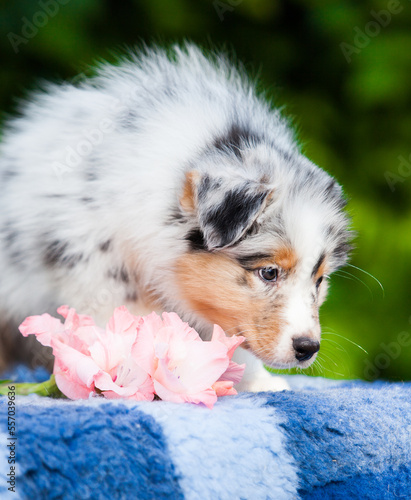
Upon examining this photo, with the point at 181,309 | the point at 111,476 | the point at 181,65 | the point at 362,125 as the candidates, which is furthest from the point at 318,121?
the point at 111,476

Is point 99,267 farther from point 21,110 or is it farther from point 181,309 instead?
point 21,110

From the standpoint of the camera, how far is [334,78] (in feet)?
13.4

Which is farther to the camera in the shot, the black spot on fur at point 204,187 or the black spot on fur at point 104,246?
the black spot on fur at point 104,246

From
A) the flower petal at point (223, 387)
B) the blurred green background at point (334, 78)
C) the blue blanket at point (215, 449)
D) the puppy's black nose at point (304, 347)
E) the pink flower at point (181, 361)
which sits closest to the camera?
the blue blanket at point (215, 449)

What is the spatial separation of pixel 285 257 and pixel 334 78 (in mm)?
2307

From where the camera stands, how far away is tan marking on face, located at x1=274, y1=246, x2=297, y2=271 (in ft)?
7.09

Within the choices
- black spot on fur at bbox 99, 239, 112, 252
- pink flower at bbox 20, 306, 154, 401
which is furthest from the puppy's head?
pink flower at bbox 20, 306, 154, 401

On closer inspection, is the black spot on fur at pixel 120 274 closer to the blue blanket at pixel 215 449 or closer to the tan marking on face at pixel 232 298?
the tan marking on face at pixel 232 298

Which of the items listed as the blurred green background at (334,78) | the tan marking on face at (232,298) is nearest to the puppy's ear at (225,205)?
the tan marking on face at (232,298)

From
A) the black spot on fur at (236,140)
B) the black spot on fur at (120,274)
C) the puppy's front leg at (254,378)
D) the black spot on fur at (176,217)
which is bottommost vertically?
the puppy's front leg at (254,378)

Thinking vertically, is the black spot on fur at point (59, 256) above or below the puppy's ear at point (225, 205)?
below

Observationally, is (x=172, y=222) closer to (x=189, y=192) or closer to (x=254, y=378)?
(x=189, y=192)

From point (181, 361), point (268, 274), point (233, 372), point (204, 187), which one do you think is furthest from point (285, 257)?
point (181, 361)

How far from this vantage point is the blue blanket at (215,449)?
1.19 metres
